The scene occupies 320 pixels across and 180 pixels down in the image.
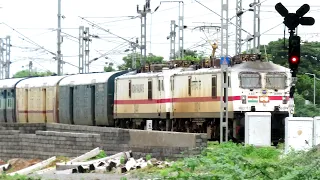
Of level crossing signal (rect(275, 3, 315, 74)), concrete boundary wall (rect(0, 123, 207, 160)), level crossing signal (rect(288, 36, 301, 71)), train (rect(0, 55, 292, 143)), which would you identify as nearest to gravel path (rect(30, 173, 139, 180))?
concrete boundary wall (rect(0, 123, 207, 160))

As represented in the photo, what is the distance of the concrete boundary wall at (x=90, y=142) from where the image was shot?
2545 cm

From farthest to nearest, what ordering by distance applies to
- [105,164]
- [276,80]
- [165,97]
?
[165,97] < [276,80] < [105,164]

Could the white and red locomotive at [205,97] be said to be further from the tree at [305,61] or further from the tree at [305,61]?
the tree at [305,61]

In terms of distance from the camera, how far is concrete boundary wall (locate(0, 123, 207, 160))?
83.5ft

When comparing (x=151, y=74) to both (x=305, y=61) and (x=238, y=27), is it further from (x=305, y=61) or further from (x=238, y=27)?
(x=305, y=61)

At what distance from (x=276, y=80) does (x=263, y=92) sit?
2.51 feet

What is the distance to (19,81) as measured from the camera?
54156 mm

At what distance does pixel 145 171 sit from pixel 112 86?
20.2 m

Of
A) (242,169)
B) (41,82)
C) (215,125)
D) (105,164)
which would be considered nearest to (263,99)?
(215,125)

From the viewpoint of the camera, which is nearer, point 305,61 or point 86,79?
point 86,79

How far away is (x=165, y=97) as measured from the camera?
38688 millimetres

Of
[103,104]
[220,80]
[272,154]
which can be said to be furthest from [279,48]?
[272,154]

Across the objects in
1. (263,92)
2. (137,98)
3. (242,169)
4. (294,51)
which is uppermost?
(294,51)

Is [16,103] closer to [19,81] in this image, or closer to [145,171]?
[19,81]
